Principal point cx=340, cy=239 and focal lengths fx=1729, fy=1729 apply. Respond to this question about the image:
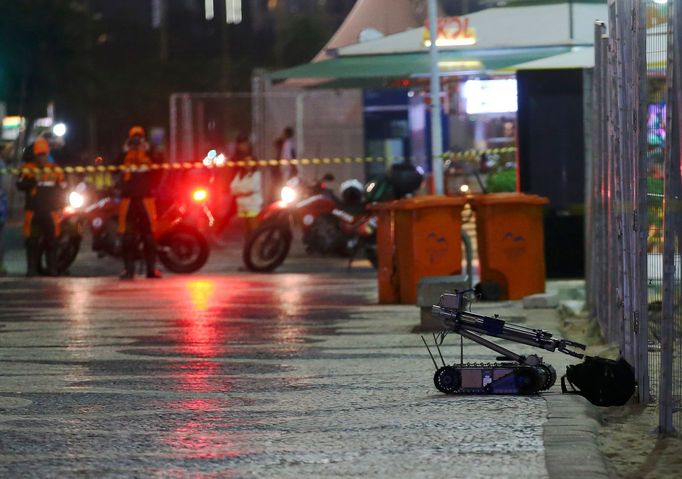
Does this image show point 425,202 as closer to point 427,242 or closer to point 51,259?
point 427,242

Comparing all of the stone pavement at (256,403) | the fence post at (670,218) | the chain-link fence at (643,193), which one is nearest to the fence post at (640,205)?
the chain-link fence at (643,193)

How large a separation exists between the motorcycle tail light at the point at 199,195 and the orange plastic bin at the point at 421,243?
570 cm

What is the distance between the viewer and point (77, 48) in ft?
215

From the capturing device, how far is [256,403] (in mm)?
9727

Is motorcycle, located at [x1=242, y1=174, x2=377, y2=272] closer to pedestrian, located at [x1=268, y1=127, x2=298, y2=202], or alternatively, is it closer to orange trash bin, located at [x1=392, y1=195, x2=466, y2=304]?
orange trash bin, located at [x1=392, y1=195, x2=466, y2=304]

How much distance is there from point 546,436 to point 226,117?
5578 cm

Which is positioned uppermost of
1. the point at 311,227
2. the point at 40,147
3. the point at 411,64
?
the point at 411,64

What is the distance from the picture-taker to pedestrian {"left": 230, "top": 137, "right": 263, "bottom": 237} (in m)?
26.5

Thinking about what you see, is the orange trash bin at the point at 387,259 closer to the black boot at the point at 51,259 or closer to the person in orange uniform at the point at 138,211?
the person in orange uniform at the point at 138,211

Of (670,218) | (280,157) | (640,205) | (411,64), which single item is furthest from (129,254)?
(670,218)

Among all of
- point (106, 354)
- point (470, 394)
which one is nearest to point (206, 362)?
point (106, 354)

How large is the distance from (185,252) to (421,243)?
5.39 m

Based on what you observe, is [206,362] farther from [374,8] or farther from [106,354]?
[374,8]

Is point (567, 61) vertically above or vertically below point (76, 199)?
above
